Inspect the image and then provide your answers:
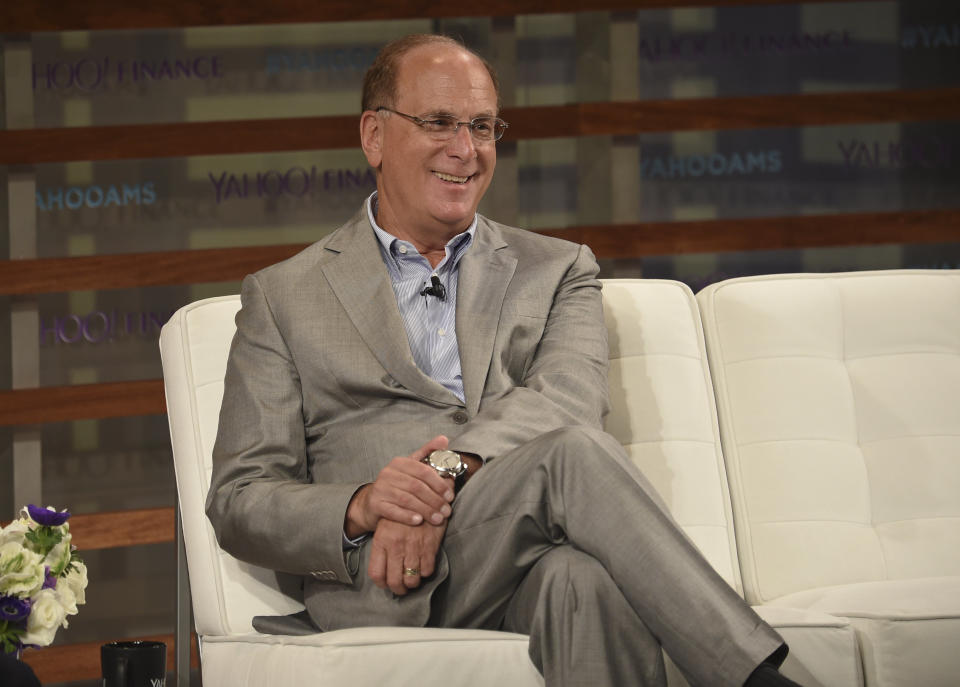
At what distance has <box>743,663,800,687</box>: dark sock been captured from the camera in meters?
1.36

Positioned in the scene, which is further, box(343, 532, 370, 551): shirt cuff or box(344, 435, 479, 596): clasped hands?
box(343, 532, 370, 551): shirt cuff

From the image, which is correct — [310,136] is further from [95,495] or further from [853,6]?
[853,6]

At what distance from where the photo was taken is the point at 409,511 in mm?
1631

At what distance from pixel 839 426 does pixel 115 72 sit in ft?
8.38

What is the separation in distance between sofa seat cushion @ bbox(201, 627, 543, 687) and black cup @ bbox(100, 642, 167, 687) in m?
0.82

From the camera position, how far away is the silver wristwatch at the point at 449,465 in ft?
5.53

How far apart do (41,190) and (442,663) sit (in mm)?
2622

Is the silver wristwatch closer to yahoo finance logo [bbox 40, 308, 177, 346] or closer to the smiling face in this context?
the smiling face

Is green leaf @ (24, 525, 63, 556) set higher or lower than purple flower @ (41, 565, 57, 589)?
higher

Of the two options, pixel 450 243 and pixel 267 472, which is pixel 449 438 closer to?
pixel 267 472

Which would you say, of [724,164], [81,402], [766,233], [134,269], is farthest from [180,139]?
[766,233]

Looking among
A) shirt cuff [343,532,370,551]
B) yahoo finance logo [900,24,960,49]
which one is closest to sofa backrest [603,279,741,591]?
shirt cuff [343,532,370,551]

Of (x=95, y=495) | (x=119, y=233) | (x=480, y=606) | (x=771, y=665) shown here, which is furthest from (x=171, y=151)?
(x=771, y=665)

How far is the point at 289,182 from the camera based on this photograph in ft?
12.3
